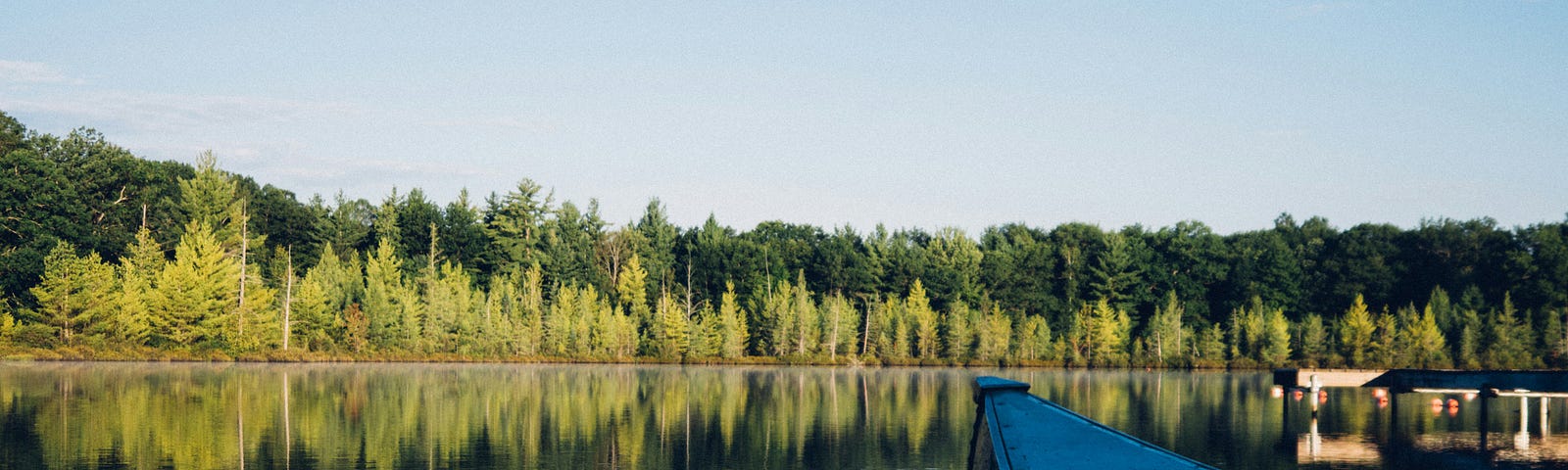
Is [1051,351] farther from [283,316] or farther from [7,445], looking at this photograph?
[7,445]

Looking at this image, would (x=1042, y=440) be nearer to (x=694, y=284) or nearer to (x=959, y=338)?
(x=959, y=338)

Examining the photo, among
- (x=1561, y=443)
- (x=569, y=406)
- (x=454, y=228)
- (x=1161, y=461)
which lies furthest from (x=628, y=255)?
(x=1161, y=461)

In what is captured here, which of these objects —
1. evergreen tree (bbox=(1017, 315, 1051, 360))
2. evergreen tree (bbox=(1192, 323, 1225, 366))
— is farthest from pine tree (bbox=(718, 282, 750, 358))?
evergreen tree (bbox=(1192, 323, 1225, 366))

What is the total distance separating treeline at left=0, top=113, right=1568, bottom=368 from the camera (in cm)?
8262

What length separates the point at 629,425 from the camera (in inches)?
1305

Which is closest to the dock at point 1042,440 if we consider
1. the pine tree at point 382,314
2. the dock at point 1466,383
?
the dock at point 1466,383

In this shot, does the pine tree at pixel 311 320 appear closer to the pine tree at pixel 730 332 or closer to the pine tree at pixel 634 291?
the pine tree at pixel 634 291

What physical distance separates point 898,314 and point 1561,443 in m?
65.0

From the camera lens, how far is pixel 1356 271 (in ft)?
360

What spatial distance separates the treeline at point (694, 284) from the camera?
82.6m

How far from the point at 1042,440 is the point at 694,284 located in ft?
338

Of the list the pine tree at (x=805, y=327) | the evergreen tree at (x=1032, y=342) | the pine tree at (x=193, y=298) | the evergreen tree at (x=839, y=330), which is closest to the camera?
the pine tree at (x=193, y=298)

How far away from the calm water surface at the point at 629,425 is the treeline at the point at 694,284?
91.8 ft

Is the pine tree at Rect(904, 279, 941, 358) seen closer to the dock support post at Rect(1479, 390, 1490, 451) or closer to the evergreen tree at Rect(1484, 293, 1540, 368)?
the evergreen tree at Rect(1484, 293, 1540, 368)
